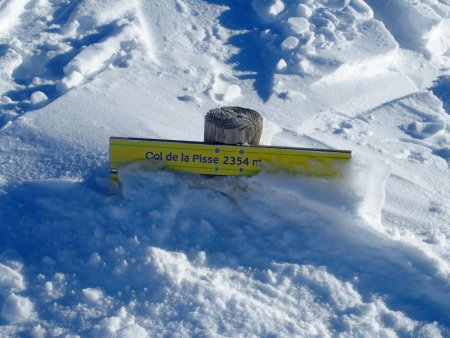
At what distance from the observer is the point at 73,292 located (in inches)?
127

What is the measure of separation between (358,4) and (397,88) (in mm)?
1314

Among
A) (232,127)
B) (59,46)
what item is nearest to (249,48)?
(59,46)

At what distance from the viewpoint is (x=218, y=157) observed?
3736 mm

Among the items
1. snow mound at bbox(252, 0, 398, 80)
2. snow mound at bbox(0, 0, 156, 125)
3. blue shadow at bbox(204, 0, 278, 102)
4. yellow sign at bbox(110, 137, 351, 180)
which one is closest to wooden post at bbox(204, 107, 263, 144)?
yellow sign at bbox(110, 137, 351, 180)

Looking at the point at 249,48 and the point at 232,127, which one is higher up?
the point at 232,127

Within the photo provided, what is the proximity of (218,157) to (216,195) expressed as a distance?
23 cm

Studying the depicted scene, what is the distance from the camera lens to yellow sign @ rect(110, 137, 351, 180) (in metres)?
3.67

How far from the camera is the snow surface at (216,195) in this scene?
10.5ft

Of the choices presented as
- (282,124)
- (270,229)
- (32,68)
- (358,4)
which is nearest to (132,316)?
(270,229)

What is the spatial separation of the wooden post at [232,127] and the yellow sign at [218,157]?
2.6 inches

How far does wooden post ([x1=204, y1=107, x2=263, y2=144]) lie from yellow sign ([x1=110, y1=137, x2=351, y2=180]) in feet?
0.22

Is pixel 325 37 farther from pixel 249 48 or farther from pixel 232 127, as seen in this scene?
pixel 232 127

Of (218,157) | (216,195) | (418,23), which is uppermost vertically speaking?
(418,23)

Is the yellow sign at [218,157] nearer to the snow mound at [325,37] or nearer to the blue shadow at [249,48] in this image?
the blue shadow at [249,48]
